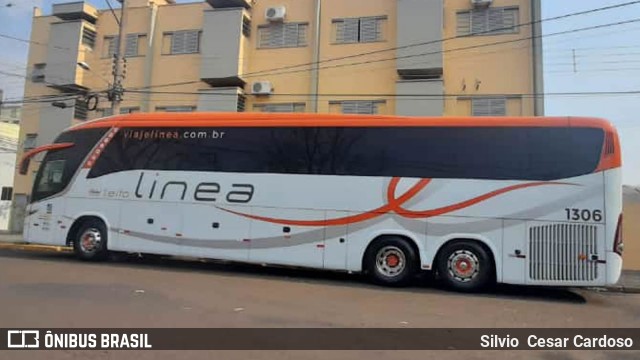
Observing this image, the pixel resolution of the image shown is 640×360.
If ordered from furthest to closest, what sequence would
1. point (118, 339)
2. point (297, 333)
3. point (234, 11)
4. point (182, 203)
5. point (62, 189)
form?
point (234, 11) → point (62, 189) → point (182, 203) → point (297, 333) → point (118, 339)

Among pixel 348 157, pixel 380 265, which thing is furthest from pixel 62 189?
pixel 380 265

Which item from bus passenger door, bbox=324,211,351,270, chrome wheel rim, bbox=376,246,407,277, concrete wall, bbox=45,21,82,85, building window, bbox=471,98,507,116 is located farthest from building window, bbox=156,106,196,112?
chrome wheel rim, bbox=376,246,407,277

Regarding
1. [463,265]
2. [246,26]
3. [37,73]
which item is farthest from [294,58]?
[463,265]

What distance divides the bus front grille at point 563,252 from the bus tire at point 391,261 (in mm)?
2398

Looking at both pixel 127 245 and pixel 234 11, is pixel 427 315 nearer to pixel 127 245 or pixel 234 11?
pixel 127 245

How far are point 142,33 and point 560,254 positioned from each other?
23.1 metres

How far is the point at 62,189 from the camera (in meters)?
14.0

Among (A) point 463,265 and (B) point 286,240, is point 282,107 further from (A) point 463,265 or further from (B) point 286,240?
(A) point 463,265

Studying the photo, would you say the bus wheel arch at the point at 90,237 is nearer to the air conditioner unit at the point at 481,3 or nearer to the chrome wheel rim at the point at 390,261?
the chrome wheel rim at the point at 390,261

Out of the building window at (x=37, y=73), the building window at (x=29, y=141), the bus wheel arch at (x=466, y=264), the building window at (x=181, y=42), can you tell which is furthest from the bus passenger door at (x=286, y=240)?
the building window at (x=37, y=73)

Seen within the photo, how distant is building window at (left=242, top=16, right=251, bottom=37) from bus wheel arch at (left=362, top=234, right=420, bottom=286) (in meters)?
15.9

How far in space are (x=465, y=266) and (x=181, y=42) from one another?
781 inches

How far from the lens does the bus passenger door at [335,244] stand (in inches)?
456

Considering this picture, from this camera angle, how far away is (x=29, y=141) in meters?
28.1
